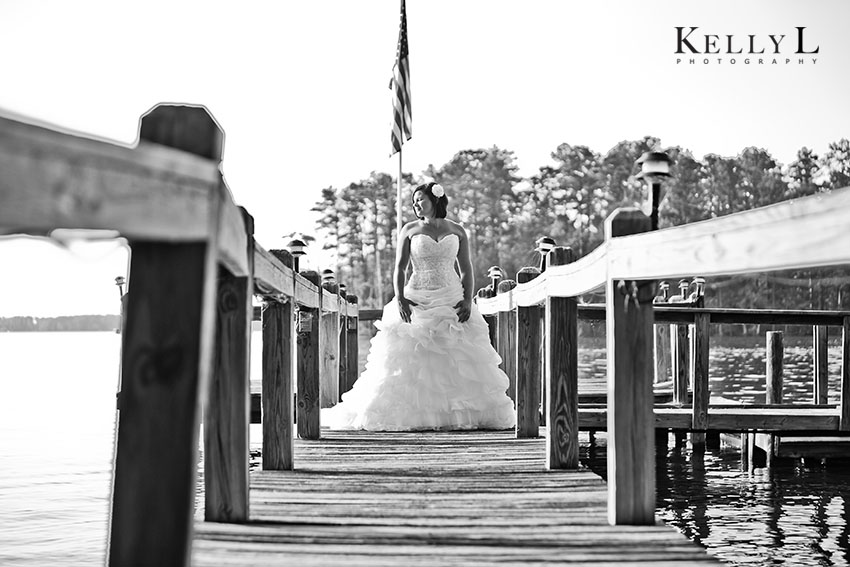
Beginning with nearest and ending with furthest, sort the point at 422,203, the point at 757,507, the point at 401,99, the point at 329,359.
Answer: the point at 422,203, the point at 757,507, the point at 329,359, the point at 401,99

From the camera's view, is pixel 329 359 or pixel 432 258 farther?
pixel 329 359

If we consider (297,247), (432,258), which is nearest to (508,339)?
(432,258)

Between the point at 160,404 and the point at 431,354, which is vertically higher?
the point at 431,354

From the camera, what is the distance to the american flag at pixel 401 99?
16.4 metres

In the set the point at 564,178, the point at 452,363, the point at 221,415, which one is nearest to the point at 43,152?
the point at 221,415

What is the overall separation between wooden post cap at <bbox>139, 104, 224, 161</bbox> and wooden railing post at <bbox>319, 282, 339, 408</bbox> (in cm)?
781

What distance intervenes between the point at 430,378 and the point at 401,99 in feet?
31.0

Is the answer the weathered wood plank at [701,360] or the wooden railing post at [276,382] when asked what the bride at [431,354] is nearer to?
the weathered wood plank at [701,360]

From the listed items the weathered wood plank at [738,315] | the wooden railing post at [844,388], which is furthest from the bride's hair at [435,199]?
the wooden railing post at [844,388]

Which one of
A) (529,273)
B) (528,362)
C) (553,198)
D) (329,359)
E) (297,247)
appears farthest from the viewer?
(553,198)

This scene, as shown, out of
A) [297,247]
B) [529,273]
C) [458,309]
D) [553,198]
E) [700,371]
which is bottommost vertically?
[700,371]

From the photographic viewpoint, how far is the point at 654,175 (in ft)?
12.4

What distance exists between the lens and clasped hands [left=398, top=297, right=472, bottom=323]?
8.29 metres

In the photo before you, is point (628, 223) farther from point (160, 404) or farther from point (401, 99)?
point (401, 99)
